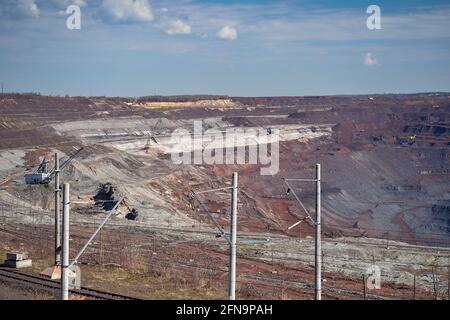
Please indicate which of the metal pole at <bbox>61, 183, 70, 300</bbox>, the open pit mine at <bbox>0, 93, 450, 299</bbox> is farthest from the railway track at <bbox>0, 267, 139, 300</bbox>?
the metal pole at <bbox>61, 183, 70, 300</bbox>

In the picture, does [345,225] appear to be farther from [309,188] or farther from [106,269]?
[106,269]

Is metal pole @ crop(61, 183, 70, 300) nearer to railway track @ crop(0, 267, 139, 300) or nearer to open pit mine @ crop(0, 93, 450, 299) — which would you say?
open pit mine @ crop(0, 93, 450, 299)

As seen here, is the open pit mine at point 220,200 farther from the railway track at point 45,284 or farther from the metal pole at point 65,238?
the metal pole at point 65,238

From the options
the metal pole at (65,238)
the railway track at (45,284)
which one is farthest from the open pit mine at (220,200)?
the metal pole at (65,238)

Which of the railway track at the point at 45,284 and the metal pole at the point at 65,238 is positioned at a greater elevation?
the metal pole at the point at 65,238

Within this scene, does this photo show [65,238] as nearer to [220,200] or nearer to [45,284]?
[45,284]

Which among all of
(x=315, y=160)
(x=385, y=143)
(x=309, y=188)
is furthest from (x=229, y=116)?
(x=309, y=188)
